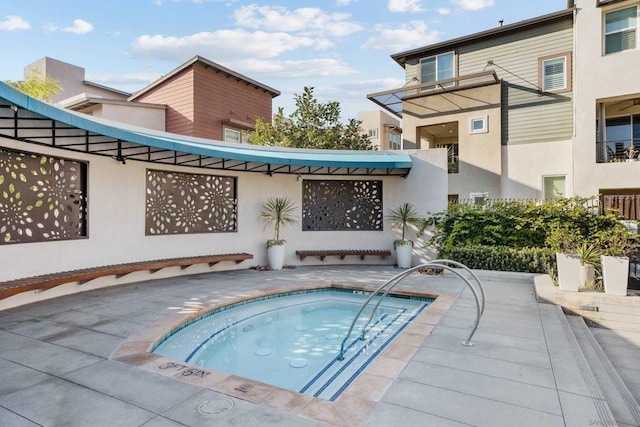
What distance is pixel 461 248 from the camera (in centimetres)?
1047

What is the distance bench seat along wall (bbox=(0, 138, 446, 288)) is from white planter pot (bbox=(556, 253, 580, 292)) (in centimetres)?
502

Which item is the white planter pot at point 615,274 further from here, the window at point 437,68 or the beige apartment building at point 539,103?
the window at point 437,68

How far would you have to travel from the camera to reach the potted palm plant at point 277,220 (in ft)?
38.6

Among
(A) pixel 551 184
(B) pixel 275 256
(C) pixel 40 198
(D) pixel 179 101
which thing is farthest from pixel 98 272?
(A) pixel 551 184

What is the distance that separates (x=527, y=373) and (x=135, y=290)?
779cm

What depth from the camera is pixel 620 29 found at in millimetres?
13211

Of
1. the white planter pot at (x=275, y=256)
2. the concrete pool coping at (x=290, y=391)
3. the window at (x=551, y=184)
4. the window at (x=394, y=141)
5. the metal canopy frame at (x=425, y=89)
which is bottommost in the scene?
the concrete pool coping at (x=290, y=391)

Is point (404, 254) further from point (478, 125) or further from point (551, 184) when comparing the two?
point (478, 125)

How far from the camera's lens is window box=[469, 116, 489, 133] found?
16.3 metres

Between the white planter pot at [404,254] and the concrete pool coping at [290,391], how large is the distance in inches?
232

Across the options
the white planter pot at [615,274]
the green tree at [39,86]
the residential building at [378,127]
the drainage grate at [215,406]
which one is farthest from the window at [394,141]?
the drainage grate at [215,406]

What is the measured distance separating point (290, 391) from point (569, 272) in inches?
252

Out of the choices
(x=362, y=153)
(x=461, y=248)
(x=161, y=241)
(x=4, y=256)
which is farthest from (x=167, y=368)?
(x=362, y=153)

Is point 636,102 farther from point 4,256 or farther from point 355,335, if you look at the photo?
point 4,256
